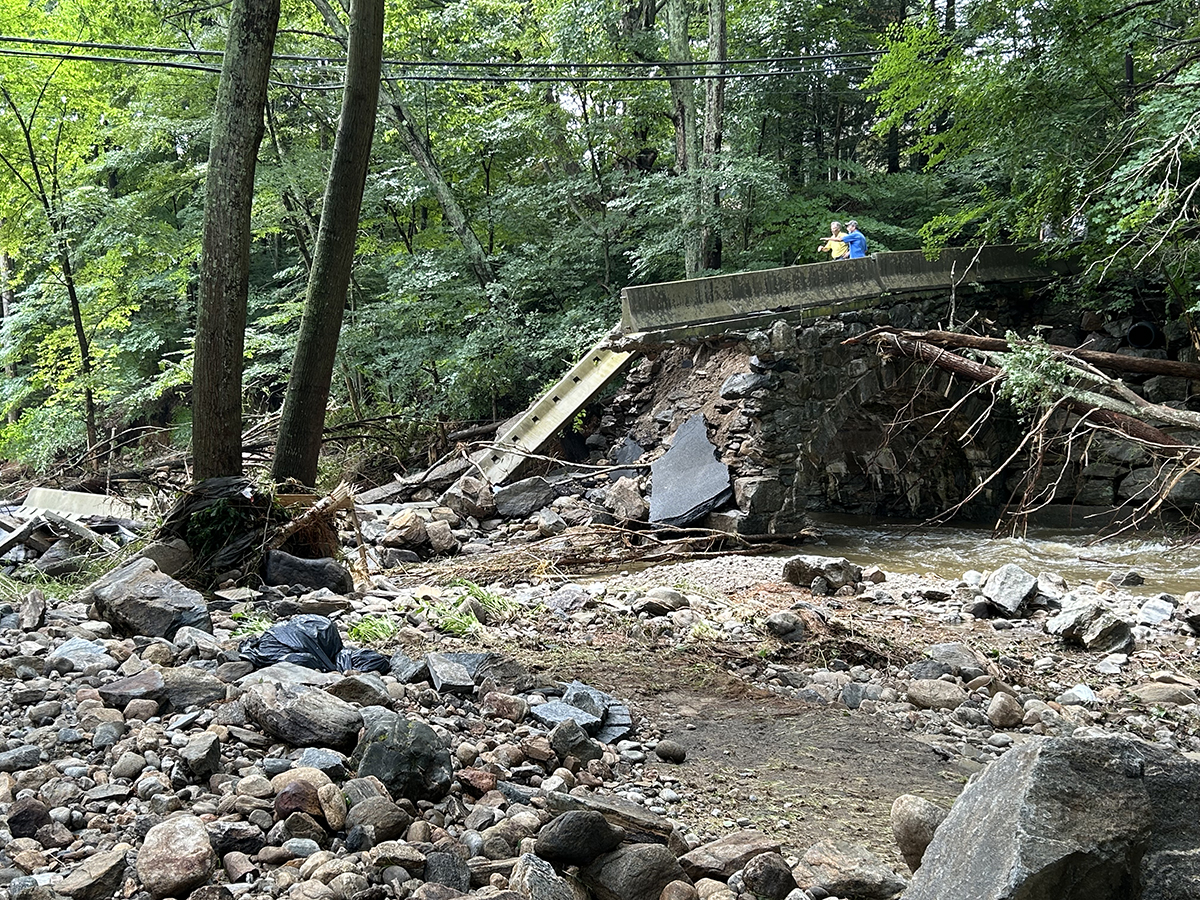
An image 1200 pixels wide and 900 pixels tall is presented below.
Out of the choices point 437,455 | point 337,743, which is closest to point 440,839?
point 337,743

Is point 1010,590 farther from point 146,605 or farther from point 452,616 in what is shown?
point 146,605

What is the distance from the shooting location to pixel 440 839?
272 centimetres

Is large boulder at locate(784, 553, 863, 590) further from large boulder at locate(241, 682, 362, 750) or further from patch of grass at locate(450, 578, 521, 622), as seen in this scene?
large boulder at locate(241, 682, 362, 750)

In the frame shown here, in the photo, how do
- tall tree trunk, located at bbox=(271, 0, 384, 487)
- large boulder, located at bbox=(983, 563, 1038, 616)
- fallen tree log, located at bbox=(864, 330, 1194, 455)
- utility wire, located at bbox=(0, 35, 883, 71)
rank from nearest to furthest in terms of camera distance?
large boulder, located at bbox=(983, 563, 1038, 616), tall tree trunk, located at bbox=(271, 0, 384, 487), fallen tree log, located at bbox=(864, 330, 1194, 455), utility wire, located at bbox=(0, 35, 883, 71)

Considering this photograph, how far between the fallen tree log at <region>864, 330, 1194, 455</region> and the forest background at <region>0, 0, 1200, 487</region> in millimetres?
2053

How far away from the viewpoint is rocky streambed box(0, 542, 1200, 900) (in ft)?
7.23

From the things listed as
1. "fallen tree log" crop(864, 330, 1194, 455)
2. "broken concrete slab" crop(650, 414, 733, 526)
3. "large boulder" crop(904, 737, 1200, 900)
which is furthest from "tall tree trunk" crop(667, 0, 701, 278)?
"large boulder" crop(904, 737, 1200, 900)

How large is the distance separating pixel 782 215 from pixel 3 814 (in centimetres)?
1358

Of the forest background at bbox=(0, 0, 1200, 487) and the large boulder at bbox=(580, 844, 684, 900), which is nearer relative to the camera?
the large boulder at bbox=(580, 844, 684, 900)

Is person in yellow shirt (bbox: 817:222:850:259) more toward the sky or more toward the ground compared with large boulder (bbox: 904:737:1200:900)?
more toward the sky

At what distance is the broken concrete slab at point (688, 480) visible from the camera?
962cm

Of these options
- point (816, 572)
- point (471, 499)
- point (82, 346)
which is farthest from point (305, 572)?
point (82, 346)

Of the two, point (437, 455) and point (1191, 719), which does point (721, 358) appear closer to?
point (437, 455)

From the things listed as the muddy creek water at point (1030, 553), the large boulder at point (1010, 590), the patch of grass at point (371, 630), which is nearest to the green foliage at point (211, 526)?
the patch of grass at point (371, 630)
